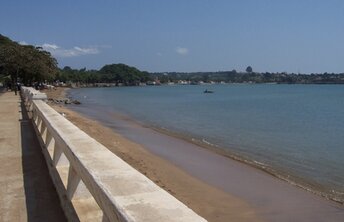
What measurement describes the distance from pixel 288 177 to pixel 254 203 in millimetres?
3827

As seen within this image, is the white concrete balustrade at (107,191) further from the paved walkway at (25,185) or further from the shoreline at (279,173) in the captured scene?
the shoreline at (279,173)

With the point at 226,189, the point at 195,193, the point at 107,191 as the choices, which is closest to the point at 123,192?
the point at 107,191

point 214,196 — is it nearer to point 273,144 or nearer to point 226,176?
point 226,176

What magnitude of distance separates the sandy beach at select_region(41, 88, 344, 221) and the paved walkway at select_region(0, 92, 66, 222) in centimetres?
351

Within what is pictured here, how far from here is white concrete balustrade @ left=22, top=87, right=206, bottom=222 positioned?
256 cm

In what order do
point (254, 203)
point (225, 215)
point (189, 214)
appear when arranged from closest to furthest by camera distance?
point (189, 214)
point (225, 215)
point (254, 203)

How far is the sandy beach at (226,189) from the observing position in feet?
30.9

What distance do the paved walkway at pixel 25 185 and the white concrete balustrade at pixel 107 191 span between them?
203 mm

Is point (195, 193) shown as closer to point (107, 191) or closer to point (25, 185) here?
point (25, 185)

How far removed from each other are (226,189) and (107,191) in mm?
8956

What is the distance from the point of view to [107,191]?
9.78 feet

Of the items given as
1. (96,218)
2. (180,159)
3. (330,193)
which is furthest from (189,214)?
(180,159)

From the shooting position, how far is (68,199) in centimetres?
488

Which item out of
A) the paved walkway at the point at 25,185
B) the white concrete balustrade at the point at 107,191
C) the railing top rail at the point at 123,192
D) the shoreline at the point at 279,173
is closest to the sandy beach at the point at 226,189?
the shoreline at the point at 279,173
